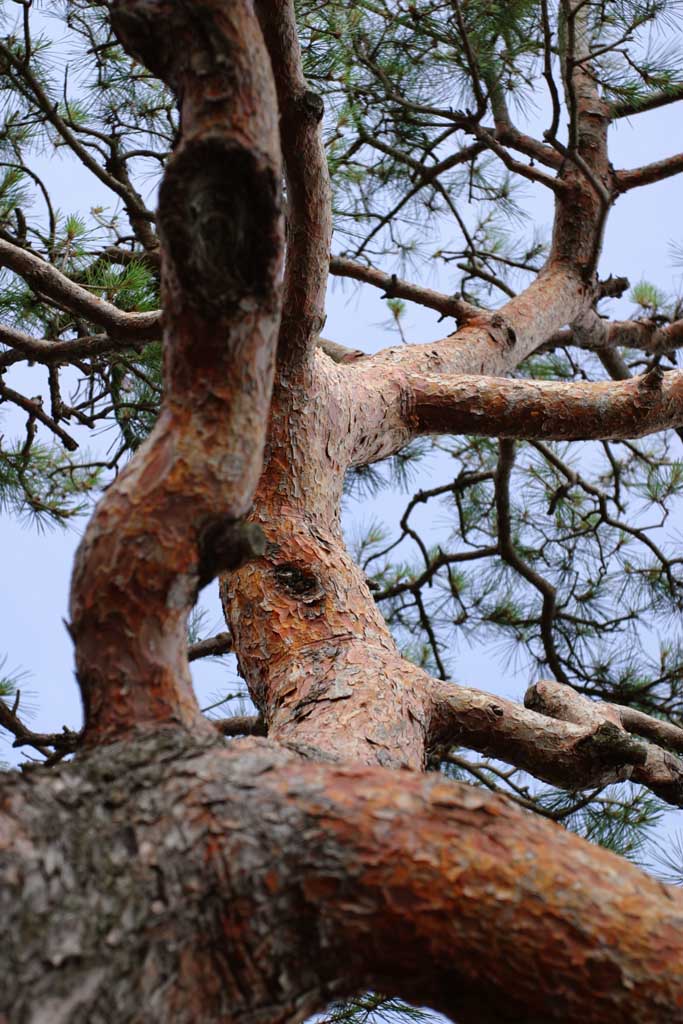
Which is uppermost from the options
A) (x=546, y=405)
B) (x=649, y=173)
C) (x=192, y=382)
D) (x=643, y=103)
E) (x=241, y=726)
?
(x=643, y=103)

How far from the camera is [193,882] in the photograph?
37 cm

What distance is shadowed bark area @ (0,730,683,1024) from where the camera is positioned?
0.36 meters

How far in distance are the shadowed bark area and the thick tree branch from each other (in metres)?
0.53

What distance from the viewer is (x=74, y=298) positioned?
970 millimetres

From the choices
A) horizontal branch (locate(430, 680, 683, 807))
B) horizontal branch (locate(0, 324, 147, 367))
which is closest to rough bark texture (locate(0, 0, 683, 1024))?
horizontal branch (locate(430, 680, 683, 807))

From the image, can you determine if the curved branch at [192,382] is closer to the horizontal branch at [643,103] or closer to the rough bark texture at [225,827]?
the rough bark texture at [225,827]

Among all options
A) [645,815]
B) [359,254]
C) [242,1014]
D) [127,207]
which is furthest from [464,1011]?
[359,254]

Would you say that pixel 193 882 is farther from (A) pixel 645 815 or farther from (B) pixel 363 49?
(B) pixel 363 49

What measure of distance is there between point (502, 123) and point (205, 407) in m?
→ 1.39

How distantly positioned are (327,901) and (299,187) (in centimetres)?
58

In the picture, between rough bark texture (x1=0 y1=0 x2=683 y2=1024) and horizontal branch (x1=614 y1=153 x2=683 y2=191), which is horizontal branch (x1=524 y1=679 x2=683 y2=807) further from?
horizontal branch (x1=614 y1=153 x2=683 y2=191)

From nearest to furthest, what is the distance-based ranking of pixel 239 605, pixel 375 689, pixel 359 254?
pixel 375 689, pixel 239 605, pixel 359 254

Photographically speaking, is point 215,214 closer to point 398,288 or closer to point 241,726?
point 241,726

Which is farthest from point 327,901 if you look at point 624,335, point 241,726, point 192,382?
point 624,335
